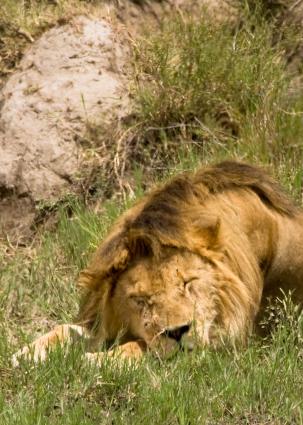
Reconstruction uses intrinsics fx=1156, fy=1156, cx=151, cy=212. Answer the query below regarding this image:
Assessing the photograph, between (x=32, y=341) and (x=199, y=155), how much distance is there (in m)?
2.33

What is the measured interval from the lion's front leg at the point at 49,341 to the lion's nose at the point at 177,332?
0.42 meters

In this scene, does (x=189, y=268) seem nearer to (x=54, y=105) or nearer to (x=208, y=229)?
(x=208, y=229)

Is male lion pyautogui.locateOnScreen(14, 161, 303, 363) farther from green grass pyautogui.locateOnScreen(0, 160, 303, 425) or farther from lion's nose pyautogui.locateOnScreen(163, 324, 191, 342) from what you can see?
green grass pyautogui.locateOnScreen(0, 160, 303, 425)

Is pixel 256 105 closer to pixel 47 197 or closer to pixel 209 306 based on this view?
pixel 47 197

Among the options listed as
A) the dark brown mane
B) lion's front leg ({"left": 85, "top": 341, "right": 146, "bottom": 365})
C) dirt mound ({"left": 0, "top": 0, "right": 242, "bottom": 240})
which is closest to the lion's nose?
lion's front leg ({"left": 85, "top": 341, "right": 146, "bottom": 365})

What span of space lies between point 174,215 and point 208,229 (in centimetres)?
16

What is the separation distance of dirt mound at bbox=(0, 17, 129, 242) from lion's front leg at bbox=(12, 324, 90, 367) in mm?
1912

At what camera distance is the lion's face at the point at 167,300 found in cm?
481

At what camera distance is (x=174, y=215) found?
5074 millimetres

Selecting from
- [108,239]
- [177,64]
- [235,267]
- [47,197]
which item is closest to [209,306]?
[235,267]

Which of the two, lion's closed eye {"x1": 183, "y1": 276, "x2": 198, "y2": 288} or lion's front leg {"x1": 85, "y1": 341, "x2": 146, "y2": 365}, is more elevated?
lion's closed eye {"x1": 183, "y1": 276, "x2": 198, "y2": 288}

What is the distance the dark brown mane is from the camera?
16.4ft

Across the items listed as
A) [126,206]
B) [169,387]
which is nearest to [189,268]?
[169,387]

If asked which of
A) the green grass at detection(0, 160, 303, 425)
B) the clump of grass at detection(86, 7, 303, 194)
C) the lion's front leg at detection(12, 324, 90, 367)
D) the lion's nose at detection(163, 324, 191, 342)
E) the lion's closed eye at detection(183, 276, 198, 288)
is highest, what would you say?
the clump of grass at detection(86, 7, 303, 194)
